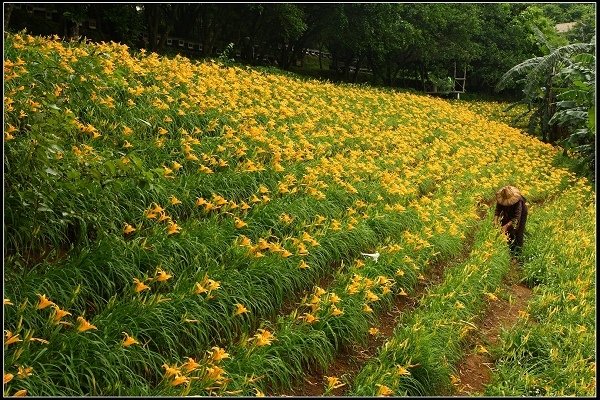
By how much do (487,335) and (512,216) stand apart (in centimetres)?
276

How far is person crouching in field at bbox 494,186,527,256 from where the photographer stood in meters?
6.80

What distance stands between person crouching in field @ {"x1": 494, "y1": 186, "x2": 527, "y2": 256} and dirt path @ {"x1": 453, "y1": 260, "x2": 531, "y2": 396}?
2.35 feet

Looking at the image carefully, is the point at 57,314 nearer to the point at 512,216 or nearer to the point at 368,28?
the point at 512,216

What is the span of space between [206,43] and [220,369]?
16.6 meters

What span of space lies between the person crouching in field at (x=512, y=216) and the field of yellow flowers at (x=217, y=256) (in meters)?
0.21

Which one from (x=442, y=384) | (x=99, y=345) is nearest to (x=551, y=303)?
(x=442, y=384)

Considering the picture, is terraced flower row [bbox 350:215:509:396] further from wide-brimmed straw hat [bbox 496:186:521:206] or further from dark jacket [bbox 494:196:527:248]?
wide-brimmed straw hat [bbox 496:186:521:206]

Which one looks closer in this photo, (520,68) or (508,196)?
(508,196)

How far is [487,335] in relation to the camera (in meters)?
4.58

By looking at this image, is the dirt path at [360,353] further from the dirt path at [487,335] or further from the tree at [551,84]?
the tree at [551,84]

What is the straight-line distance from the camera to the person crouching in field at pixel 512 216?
22.3 feet

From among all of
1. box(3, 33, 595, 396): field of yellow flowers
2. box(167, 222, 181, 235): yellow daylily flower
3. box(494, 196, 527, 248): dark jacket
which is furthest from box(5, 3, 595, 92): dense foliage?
box(167, 222, 181, 235): yellow daylily flower

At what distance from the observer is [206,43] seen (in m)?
18.0

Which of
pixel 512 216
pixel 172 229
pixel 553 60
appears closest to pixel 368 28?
pixel 553 60
